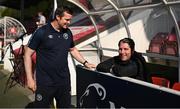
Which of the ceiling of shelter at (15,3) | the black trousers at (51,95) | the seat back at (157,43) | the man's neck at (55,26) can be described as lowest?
the black trousers at (51,95)

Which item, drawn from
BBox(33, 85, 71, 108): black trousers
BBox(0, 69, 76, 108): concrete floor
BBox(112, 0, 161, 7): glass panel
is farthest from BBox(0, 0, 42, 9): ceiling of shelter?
BBox(33, 85, 71, 108): black trousers

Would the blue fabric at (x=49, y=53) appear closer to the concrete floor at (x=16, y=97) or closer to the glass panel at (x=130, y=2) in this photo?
the glass panel at (x=130, y=2)

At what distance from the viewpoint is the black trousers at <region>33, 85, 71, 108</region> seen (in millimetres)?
5129

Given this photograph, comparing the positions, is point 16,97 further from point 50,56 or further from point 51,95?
point 50,56

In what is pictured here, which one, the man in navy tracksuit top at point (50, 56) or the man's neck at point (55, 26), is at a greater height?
the man's neck at point (55, 26)

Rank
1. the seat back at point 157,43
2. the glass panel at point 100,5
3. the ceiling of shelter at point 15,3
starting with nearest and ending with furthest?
the seat back at point 157,43, the glass panel at point 100,5, the ceiling of shelter at point 15,3

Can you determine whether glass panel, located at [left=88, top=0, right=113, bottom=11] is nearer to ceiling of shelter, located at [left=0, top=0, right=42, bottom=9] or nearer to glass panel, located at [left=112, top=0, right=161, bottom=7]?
glass panel, located at [left=112, top=0, right=161, bottom=7]

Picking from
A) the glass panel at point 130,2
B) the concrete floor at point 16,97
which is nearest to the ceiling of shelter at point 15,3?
the concrete floor at point 16,97

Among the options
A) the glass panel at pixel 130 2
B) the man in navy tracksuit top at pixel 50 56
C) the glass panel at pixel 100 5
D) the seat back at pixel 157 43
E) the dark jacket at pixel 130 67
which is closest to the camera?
the dark jacket at pixel 130 67

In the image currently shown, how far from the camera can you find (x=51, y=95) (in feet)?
17.0

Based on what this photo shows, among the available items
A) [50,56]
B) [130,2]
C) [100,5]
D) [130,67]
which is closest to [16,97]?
[100,5]

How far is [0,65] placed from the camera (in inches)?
589

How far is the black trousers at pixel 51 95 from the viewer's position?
5129mm

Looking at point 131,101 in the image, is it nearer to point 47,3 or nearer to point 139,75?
A: point 139,75
